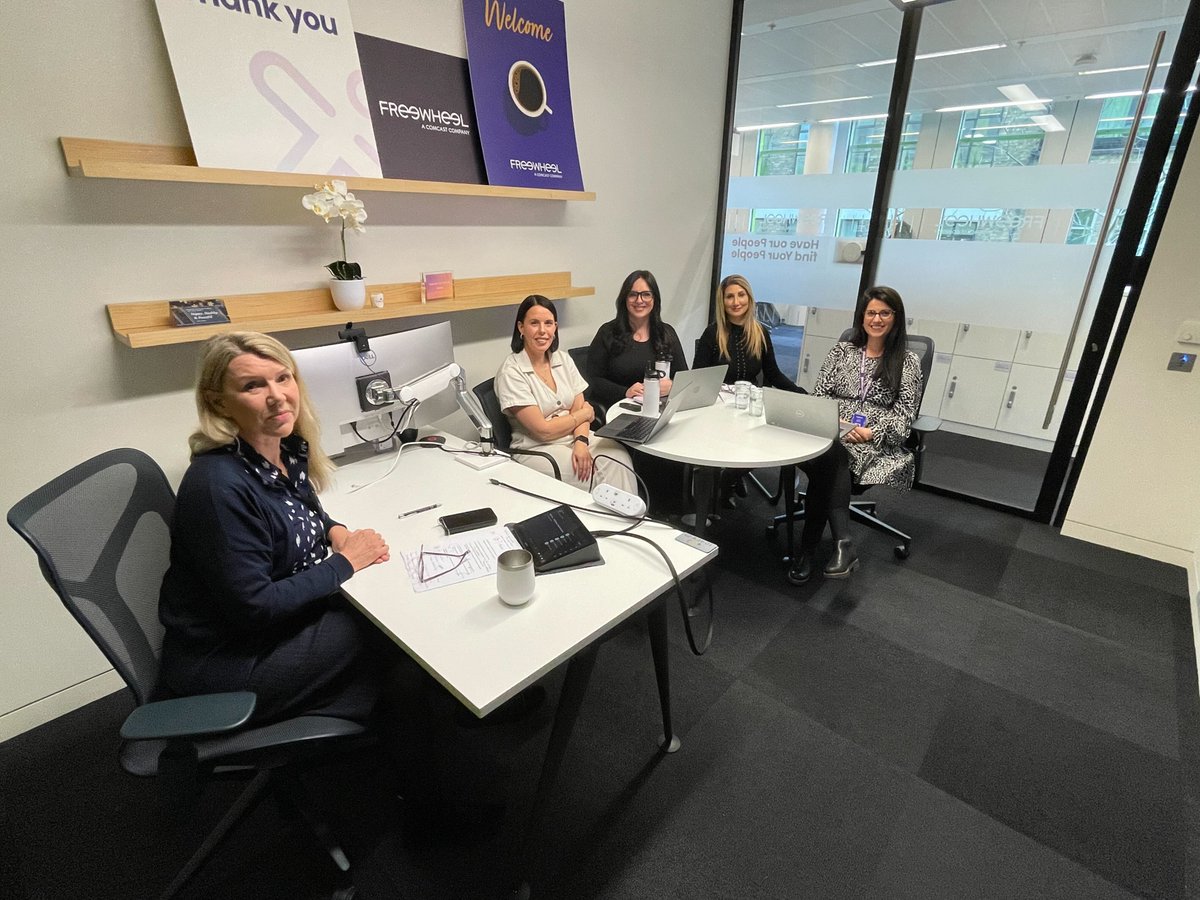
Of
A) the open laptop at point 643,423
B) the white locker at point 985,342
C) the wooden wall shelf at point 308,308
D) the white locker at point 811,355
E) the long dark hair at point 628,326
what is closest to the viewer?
the wooden wall shelf at point 308,308

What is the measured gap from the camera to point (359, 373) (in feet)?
5.50

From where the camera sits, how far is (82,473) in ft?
3.67

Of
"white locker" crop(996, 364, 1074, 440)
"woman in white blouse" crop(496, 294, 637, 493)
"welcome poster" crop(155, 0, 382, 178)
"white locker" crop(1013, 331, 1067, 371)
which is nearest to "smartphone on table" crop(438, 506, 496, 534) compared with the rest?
"woman in white blouse" crop(496, 294, 637, 493)

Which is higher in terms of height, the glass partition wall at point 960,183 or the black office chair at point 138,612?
the glass partition wall at point 960,183

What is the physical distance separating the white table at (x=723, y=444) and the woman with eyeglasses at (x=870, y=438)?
0.37 m

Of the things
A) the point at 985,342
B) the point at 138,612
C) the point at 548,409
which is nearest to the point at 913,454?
the point at 985,342

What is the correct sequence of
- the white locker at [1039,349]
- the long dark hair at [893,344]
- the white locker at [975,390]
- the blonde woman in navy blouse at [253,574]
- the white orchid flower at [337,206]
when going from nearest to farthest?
the blonde woman in navy blouse at [253,574] → the white orchid flower at [337,206] → the long dark hair at [893,344] → the white locker at [1039,349] → the white locker at [975,390]

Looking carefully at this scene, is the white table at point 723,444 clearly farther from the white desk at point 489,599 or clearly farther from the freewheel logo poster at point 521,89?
the freewheel logo poster at point 521,89

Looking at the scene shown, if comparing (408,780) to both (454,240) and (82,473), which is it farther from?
(454,240)

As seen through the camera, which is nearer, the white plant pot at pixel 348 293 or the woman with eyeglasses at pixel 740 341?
the white plant pot at pixel 348 293

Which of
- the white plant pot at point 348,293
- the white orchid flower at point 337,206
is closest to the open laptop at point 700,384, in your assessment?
the white plant pot at point 348,293

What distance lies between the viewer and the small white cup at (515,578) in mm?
1209

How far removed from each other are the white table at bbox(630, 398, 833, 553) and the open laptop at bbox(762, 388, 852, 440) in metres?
0.03

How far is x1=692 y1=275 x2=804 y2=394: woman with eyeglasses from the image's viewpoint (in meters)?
3.00
